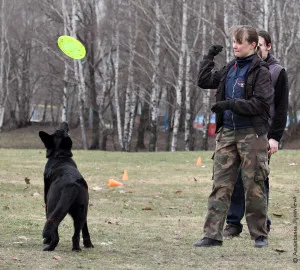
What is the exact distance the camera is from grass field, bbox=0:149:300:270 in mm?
6262

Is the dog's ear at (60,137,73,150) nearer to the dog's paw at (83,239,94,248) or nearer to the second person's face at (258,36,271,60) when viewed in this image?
the dog's paw at (83,239,94,248)

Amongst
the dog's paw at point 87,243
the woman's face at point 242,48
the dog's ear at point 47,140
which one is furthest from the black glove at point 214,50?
the dog's paw at point 87,243

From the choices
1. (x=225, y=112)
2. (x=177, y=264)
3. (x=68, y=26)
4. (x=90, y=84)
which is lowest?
Result: (x=177, y=264)

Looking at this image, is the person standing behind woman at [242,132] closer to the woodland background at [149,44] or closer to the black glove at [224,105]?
the black glove at [224,105]

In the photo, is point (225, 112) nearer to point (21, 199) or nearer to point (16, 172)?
point (21, 199)

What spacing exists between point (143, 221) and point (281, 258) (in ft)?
9.89

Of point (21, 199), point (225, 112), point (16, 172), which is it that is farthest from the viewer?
point (16, 172)

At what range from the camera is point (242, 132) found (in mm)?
7117

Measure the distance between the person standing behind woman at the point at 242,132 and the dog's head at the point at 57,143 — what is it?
1385mm

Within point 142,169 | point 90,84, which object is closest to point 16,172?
point 142,169

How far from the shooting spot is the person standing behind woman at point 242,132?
702 cm

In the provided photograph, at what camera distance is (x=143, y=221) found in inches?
368

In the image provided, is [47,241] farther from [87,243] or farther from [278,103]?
[278,103]

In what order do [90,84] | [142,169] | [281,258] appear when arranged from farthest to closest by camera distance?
[90,84], [142,169], [281,258]
